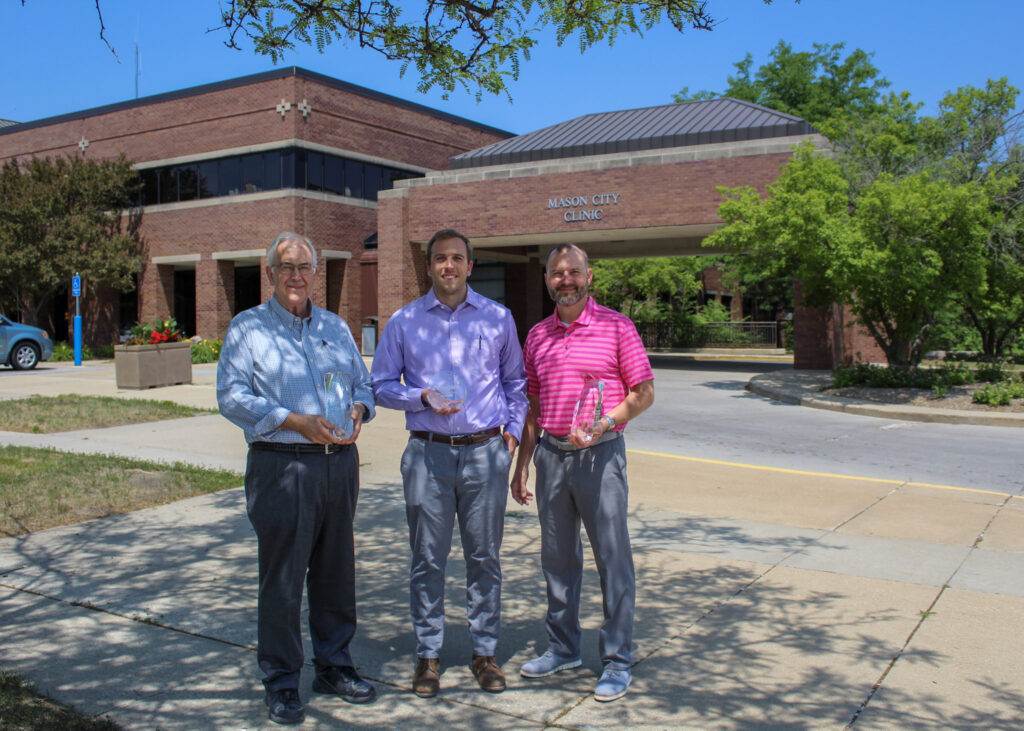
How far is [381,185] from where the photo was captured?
33.1 m

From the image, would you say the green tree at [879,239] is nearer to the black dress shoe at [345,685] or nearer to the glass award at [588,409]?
the glass award at [588,409]

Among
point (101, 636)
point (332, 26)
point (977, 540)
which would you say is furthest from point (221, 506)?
point (977, 540)

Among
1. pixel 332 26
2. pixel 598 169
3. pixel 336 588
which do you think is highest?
pixel 598 169

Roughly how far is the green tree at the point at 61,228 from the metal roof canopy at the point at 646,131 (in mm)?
12316

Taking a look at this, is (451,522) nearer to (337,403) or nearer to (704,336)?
(337,403)

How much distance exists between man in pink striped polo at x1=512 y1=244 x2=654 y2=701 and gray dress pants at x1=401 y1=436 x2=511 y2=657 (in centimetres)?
25

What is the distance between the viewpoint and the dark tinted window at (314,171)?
101 feet

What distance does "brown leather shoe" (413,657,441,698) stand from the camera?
152 inches

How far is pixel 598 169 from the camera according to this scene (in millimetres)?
25906

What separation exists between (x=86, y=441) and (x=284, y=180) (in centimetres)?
2070

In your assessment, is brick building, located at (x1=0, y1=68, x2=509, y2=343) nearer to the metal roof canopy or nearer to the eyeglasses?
the metal roof canopy

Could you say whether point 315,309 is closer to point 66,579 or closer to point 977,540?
point 66,579

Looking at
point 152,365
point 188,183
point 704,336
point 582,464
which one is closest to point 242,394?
point 582,464

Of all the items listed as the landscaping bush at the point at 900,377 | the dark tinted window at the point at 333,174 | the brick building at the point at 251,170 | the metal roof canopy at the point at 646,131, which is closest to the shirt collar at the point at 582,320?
the landscaping bush at the point at 900,377
